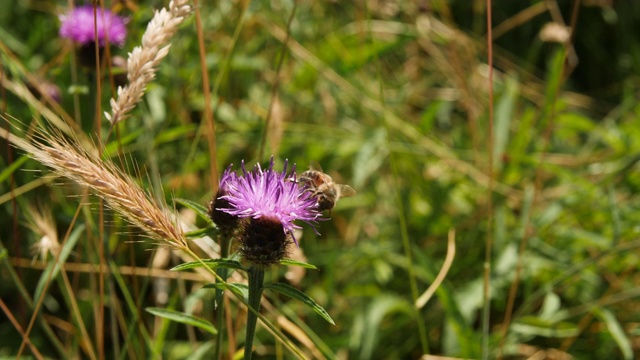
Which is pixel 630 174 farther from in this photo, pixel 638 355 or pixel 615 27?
pixel 615 27

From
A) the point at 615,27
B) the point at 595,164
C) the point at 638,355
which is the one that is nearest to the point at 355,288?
the point at 638,355

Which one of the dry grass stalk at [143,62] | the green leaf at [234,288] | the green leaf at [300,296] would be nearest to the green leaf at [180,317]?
the green leaf at [234,288]

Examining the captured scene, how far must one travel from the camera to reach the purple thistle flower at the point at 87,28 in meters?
2.16

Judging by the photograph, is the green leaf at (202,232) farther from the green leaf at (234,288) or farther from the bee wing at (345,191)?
the bee wing at (345,191)

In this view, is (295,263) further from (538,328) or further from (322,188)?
(538,328)

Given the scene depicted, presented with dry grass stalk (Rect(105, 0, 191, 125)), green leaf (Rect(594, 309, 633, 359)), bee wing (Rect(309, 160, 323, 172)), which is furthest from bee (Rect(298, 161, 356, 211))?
green leaf (Rect(594, 309, 633, 359))

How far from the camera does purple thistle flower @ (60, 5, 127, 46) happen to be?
2162 mm

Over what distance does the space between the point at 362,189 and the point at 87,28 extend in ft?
4.19

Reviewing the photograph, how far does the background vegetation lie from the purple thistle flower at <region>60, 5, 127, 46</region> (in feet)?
0.19

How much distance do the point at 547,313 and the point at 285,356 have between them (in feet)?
2.67

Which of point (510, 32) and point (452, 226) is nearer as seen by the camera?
point (452, 226)

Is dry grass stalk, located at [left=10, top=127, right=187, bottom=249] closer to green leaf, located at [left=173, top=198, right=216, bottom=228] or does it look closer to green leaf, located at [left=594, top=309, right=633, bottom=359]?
green leaf, located at [left=173, top=198, right=216, bottom=228]

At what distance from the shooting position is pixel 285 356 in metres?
2.35

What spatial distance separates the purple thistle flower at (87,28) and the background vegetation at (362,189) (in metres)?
0.06
